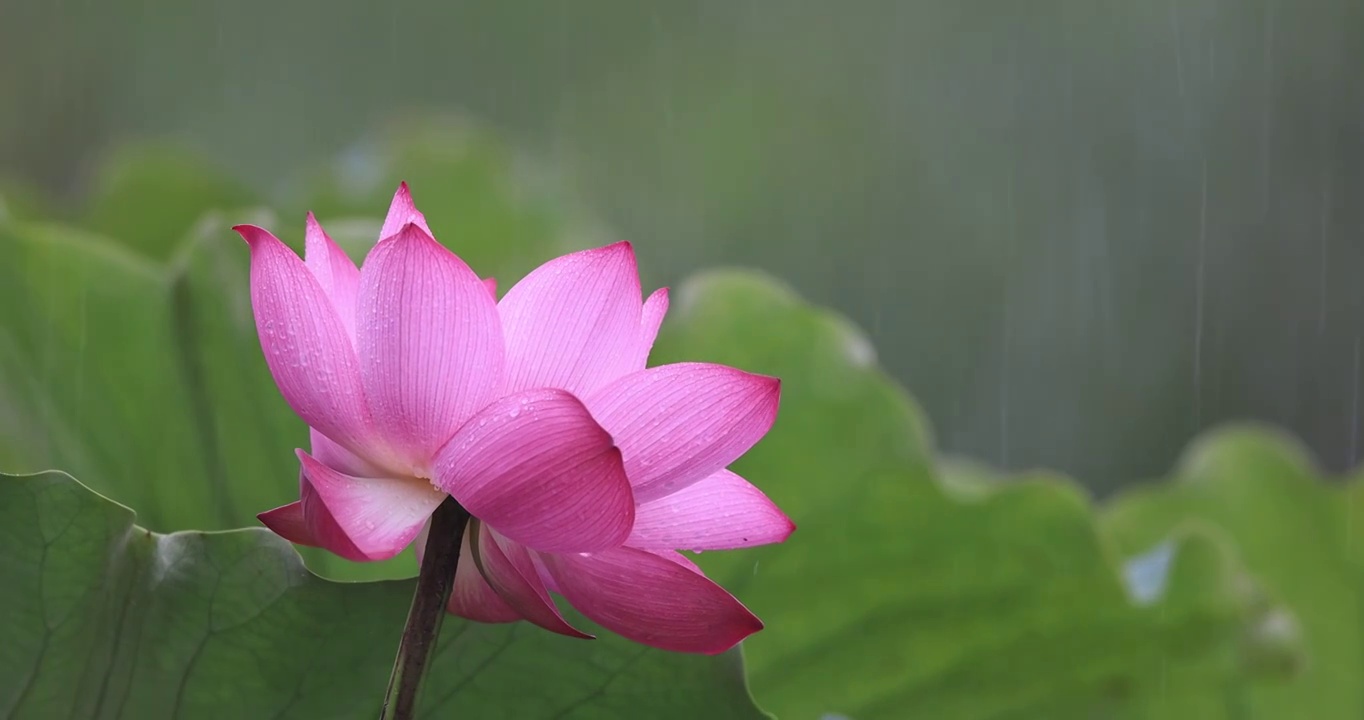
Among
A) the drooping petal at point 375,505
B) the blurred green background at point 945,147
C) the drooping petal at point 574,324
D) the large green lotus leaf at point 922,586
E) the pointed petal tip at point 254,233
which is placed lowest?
the blurred green background at point 945,147

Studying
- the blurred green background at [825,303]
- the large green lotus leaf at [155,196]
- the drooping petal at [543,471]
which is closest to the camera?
the drooping petal at [543,471]

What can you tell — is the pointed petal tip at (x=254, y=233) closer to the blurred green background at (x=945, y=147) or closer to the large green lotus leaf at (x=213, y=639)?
the large green lotus leaf at (x=213, y=639)

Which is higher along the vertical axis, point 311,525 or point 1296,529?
point 311,525

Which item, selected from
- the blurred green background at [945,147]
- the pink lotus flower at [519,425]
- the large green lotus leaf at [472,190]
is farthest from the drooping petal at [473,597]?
the blurred green background at [945,147]

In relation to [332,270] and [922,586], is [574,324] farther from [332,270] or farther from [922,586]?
[922,586]

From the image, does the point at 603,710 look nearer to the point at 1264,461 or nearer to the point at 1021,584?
the point at 1021,584

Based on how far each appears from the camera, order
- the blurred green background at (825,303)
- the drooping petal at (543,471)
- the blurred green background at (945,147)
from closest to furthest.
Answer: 1. the drooping petal at (543,471)
2. the blurred green background at (825,303)
3. the blurred green background at (945,147)

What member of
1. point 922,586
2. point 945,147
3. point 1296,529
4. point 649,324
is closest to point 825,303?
point 945,147
